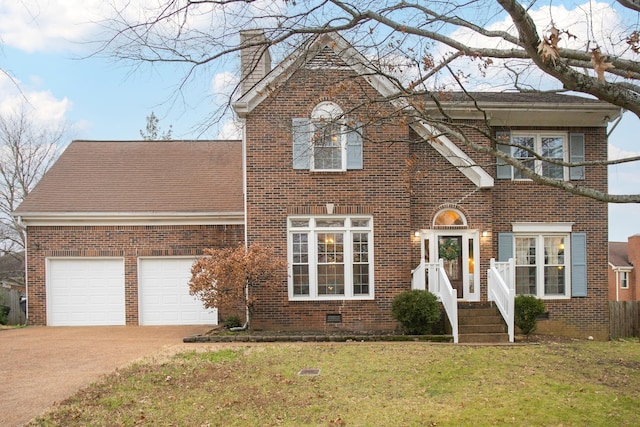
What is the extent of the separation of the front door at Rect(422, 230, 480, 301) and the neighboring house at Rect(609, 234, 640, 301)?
2536cm

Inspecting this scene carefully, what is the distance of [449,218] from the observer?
13750mm

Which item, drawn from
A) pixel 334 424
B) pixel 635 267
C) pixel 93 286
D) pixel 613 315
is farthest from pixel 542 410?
pixel 635 267

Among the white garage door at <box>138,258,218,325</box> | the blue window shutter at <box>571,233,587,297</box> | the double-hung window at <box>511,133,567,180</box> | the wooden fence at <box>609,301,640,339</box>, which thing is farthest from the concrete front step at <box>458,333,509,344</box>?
the white garage door at <box>138,258,218,325</box>

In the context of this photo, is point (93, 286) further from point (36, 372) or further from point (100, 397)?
point (100, 397)

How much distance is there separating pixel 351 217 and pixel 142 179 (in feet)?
23.4

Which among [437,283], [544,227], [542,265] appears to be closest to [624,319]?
[542,265]

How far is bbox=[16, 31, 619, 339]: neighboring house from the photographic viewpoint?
42.8 ft

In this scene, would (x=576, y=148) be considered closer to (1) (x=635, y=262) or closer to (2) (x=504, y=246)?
(2) (x=504, y=246)

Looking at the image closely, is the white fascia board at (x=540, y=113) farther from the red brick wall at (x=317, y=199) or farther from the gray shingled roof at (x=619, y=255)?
the gray shingled roof at (x=619, y=255)

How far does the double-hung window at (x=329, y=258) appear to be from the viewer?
13.1m

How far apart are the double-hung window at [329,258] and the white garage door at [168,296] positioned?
136 inches

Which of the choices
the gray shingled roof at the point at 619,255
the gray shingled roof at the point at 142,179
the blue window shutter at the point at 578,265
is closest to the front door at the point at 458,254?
the blue window shutter at the point at 578,265

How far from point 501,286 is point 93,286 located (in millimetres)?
11053

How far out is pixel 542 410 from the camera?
613 cm
